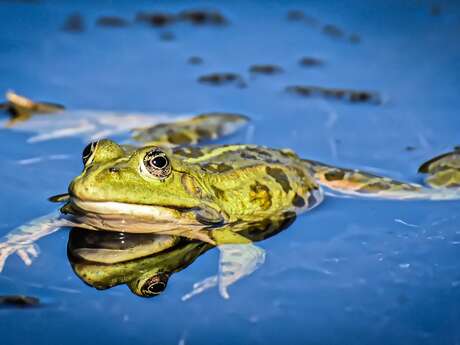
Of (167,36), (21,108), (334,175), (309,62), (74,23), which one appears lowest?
(334,175)

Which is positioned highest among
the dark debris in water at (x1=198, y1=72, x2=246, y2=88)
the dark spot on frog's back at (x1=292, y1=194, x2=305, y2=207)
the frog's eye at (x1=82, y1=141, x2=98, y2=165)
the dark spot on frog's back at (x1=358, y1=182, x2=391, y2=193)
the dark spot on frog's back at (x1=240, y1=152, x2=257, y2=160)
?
the dark debris in water at (x1=198, y1=72, x2=246, y2=88)

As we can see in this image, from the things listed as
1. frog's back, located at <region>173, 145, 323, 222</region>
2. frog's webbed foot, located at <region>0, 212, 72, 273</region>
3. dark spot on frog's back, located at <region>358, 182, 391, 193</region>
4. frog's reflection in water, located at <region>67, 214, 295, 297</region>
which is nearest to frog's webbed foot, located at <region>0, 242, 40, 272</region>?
frog's webbed foot, located at <region>0, 212, 72, 273</region>

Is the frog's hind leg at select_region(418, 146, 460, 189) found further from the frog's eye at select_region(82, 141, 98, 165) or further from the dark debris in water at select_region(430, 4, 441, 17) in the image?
the dark debris in water at select_region(430, 4, 441, 17)

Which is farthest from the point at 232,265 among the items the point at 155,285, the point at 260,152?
the point at 260,152

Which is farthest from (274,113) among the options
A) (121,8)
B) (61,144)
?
(121,8)

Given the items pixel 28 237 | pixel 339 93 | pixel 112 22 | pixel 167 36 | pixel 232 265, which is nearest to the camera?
pixel 232 265

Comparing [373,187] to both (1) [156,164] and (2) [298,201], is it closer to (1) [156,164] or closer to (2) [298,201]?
Result: (2) [298,201]

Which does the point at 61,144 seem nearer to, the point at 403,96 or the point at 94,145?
the point at 94,145

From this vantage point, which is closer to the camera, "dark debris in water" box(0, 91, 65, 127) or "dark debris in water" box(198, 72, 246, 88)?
"dark debris in water" box(0, 91, 65, 127)
